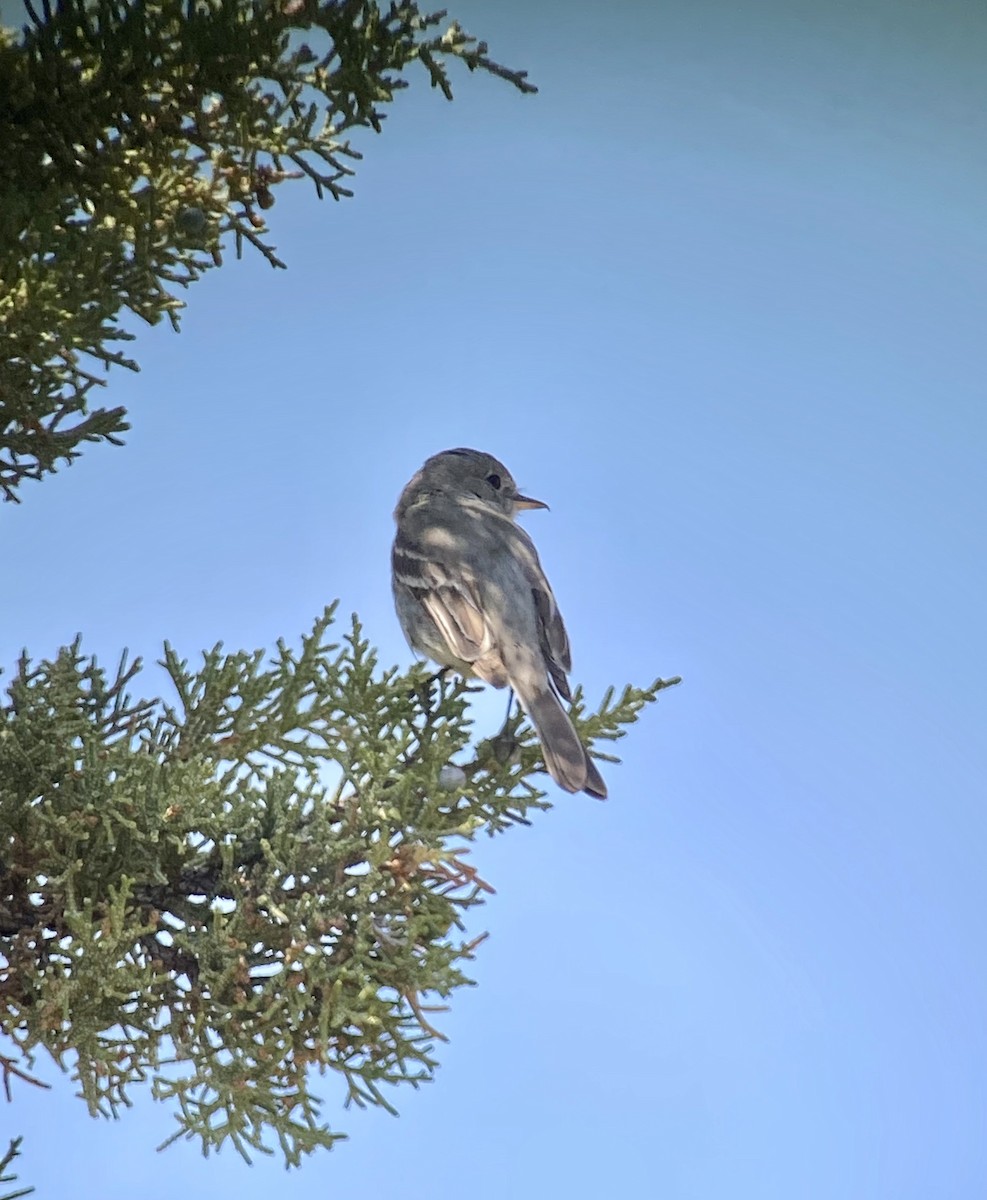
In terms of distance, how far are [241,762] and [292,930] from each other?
0.53 m

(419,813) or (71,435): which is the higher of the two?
(71,435)

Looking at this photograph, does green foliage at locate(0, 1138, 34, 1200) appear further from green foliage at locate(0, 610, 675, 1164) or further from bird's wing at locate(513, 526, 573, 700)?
bird's wing at locate(513, 526, 573, 700)

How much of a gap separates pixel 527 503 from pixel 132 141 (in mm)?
1940

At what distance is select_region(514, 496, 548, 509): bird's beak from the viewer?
457 centimetres

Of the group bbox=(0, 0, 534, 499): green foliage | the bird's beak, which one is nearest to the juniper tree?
bbox=(0, 0, 534, 499): green foliage

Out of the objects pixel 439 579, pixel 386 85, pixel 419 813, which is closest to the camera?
pixel 419 813

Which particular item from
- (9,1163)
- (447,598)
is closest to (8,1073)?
(9,1163)

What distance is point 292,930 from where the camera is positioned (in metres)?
2.63

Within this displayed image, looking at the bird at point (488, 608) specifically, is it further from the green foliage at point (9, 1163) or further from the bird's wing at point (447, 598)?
the green foliage at point (9, 1163)

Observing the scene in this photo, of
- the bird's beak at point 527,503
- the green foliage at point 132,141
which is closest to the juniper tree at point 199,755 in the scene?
the green foliage at point 132,141

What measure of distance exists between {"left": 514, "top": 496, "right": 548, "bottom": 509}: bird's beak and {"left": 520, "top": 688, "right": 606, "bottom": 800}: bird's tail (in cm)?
155

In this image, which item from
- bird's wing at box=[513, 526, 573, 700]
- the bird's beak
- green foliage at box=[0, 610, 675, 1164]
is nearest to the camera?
green foliage at box=[0, 610, 675, 1164]

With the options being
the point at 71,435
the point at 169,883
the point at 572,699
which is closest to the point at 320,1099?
the point at 169,883

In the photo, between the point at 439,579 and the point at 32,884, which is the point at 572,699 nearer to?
the point at 439,579
